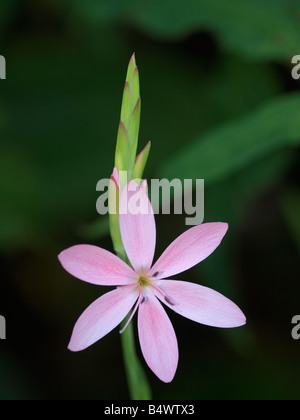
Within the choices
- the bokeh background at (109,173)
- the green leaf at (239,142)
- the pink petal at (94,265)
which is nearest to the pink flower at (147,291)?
the pink petal at (94,265)

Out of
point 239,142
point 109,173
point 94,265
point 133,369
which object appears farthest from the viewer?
point 109,173

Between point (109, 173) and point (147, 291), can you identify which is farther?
point (109, 173)

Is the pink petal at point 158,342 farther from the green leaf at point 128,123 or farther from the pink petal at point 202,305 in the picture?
the green leaf at point 128,123

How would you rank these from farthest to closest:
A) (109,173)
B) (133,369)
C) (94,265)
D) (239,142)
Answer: (109,173) < (239,142) < (133,369) < (94,265)

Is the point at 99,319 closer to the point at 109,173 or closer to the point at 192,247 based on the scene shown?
the point at 192,247

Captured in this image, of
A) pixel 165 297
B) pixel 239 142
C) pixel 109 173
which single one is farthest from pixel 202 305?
pixel 109 173
